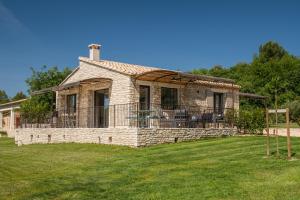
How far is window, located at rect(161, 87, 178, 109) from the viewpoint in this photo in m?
20.3

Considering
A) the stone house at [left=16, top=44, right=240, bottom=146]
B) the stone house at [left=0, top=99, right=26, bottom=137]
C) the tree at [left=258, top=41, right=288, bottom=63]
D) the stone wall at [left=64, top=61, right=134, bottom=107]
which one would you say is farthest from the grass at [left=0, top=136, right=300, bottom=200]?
the tree at [left=258, top=41, right=288, bottom=63]

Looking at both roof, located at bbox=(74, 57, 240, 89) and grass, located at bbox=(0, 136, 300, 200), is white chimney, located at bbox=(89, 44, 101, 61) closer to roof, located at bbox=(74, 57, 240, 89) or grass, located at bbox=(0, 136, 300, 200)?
roof, located at bbox=(74, 57, 240, 89)

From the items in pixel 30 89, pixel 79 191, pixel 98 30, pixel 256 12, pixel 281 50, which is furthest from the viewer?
pixel 281 50

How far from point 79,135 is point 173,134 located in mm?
5268

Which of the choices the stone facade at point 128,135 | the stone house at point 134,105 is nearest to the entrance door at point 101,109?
the stone house at point 134,105

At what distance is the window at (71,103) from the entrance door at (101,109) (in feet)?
7.23

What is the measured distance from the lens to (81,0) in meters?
20.7

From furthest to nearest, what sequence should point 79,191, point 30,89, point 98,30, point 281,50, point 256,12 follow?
point 281,50
point 30,89
point 256,12
point 98,30
point 79,191

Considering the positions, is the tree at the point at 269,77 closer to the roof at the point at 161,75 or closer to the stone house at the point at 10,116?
the roof at the point at 161,75

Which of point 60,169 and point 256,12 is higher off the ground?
point 256,12

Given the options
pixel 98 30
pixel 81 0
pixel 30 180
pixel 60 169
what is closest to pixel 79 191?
pixel 30 180

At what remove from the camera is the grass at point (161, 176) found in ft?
23.0

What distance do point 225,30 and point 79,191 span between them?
27286 millimetres

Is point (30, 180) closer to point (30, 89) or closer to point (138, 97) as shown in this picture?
point (138, 97)
